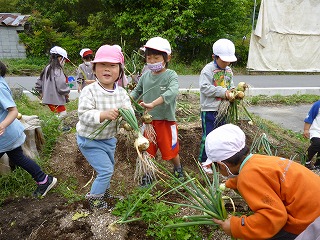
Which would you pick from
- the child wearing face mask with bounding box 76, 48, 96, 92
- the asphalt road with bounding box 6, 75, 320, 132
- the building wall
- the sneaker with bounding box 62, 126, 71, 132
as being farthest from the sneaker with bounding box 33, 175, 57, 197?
the building wall

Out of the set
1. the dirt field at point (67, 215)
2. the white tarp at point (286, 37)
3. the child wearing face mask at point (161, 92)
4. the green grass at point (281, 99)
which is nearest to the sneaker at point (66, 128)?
the dirt field at point (67, 215)

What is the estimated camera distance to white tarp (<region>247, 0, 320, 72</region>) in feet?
39.8

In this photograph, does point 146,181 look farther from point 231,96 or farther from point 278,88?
point 278,88

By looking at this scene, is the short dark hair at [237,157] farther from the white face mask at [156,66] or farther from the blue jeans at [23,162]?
the blue jeans at [23,162]

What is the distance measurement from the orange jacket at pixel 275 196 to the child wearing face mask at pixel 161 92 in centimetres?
137

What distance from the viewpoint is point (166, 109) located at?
Answer: 10.4ft

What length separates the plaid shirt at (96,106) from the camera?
96.7 inches

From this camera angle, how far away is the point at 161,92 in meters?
3.13

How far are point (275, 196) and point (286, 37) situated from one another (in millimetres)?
12038

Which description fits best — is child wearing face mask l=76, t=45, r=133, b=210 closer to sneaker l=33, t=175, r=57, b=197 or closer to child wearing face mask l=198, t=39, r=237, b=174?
sneaker l=33, t=175, r=57, b=197

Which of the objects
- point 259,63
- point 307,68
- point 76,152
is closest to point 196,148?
point 76,152

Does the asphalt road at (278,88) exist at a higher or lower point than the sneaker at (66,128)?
lower

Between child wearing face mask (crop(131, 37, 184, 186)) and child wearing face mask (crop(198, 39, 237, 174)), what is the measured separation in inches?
17.9

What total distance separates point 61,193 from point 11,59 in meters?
12.4
